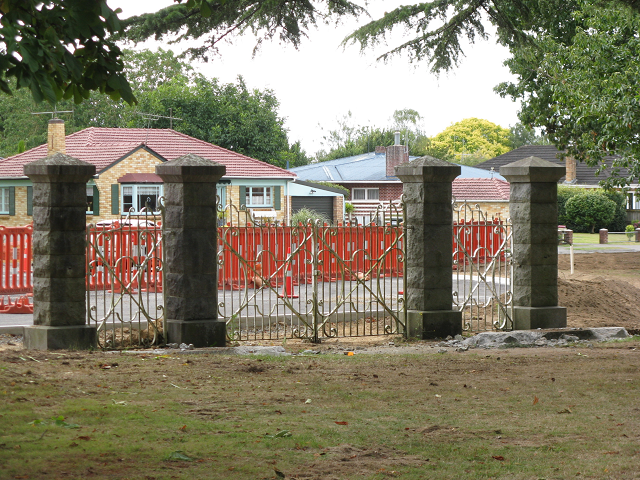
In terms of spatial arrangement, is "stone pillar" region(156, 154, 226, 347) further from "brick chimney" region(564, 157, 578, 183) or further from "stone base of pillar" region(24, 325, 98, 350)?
"brick chimney" region(564, 157, 578, 183)

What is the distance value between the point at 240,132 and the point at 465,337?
3742 cm

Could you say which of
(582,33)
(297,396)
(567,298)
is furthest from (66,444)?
(582,33)

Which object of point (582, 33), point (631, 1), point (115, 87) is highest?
point (582, 33)

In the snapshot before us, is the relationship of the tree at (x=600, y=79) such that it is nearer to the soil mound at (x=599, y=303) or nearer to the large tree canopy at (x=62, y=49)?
the soil mound at (x=599, y=303)

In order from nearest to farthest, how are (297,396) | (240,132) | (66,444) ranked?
(66,444), (297,396), (240,132)

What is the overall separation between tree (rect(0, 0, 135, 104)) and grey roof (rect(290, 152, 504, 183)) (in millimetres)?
40513

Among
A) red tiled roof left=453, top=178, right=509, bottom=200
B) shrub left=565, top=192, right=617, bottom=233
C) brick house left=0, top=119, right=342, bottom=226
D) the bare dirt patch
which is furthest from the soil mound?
shrub left=565, top=192, right=617, bottom=233

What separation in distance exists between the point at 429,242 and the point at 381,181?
36458 mm

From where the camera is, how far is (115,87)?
546 centimetres

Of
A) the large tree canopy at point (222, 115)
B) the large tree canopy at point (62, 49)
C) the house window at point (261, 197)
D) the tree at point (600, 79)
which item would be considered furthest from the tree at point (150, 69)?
the large tree canopy at point (62, 49)

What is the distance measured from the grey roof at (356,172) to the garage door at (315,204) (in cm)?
406

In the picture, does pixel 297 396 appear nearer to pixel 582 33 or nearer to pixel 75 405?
pixel 75 405

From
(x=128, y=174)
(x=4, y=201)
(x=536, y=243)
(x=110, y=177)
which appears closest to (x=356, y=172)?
(x=128, y=174)

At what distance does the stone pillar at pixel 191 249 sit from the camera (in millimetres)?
9242
